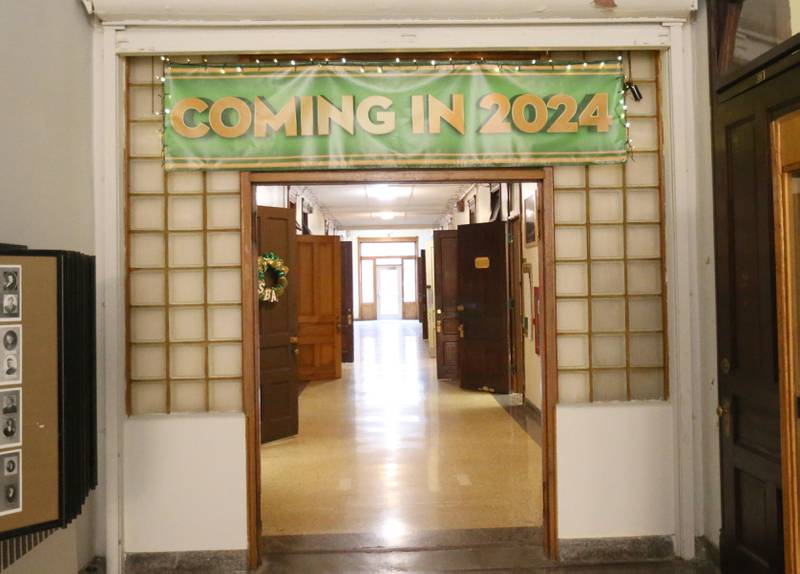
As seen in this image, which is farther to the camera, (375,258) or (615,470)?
(375,258)

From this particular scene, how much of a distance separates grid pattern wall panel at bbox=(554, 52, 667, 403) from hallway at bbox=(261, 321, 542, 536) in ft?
3.47

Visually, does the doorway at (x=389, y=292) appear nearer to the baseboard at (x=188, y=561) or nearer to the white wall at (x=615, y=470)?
the white wall at (x=615, y=470)

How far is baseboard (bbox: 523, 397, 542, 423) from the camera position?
22.1 ft

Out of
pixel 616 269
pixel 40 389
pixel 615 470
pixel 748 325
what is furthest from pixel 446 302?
pixel 40 389

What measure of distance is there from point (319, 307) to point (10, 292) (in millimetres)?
6902

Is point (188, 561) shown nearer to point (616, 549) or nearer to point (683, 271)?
point (616, 549)

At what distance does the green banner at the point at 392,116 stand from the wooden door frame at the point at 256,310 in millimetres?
57

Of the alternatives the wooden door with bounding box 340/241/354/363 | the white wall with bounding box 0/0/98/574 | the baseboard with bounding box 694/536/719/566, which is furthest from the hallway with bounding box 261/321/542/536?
the wooden door with bounding box 340/241/354/363

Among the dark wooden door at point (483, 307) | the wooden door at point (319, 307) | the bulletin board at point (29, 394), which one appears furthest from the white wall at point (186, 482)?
the wooden door at point (319, 307)

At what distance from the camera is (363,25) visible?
3.33 metres

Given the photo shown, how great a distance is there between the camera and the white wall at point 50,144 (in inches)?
103

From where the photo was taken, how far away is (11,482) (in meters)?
2.22

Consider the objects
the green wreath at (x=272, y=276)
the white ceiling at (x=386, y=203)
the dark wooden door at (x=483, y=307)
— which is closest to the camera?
the green wreath at (x=272, y=276)

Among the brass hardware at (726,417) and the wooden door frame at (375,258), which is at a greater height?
the wooden door frame at (375,258)
